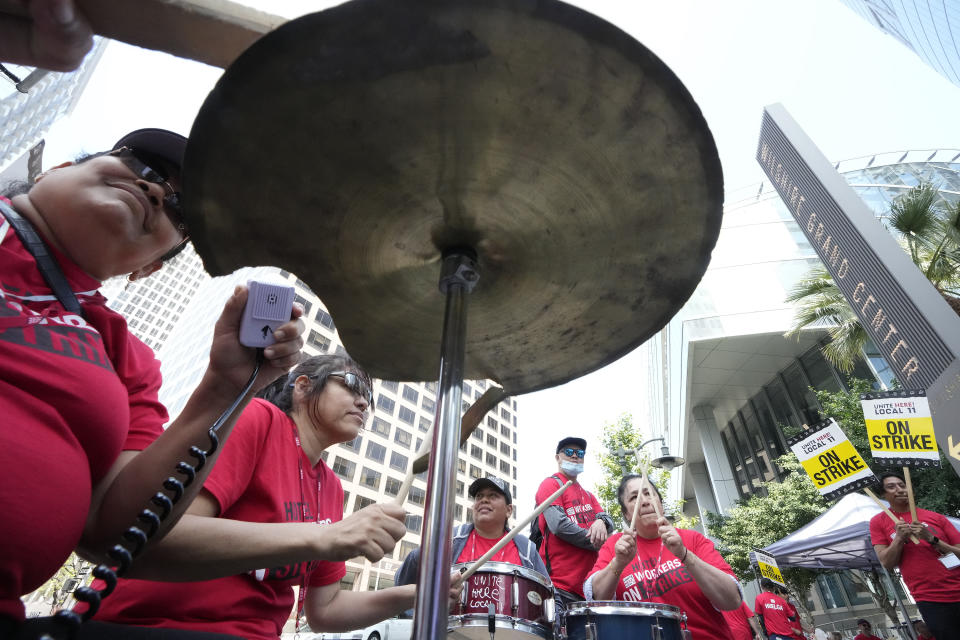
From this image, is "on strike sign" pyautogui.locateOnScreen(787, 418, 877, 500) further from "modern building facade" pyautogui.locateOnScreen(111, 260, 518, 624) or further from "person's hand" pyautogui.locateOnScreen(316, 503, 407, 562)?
"modern building facade" pyautogui.locateOnScreen(111, 260, 518, 624)

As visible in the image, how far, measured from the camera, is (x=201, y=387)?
1.13 m

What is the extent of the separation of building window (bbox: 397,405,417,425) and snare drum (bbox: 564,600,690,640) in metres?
46.1

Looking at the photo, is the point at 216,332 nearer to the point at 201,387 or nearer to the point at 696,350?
the point at 201,387

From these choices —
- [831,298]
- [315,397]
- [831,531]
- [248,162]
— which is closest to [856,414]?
[831,298]

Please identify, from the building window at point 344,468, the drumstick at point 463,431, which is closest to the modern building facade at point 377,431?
the building window at point 344,468

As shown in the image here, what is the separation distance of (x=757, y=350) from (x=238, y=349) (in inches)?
971

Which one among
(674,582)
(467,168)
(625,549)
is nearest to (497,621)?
(625,549)

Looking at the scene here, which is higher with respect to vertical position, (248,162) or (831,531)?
(831,531)

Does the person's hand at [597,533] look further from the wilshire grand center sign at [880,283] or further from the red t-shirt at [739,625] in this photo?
the wilshire grand center sign at [880,283]

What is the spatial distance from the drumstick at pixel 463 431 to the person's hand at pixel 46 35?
1.21 meters

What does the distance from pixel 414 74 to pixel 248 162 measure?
0.38m

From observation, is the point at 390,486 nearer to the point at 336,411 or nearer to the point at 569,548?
the point at 569,548

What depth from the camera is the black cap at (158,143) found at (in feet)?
4.08

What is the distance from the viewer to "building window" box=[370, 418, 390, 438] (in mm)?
44125
